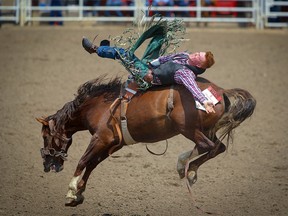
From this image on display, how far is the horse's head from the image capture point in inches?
215

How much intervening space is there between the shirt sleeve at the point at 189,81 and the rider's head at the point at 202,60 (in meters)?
0.10

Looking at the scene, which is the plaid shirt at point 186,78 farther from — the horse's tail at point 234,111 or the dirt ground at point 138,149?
the dirt ground at point 138,149

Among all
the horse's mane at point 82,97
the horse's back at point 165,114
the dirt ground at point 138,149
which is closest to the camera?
the horse's back at point 165,114

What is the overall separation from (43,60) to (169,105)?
7.83 metres

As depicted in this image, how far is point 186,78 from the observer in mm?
4770

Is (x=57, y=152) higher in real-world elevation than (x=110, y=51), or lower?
lower

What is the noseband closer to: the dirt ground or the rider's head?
the dirt ground

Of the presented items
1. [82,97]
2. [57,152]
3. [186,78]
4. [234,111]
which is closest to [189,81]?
[186,78]

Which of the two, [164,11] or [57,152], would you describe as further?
[164,11]

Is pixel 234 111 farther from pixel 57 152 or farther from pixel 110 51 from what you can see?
pixel 57 152

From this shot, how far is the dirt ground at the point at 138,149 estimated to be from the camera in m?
5.64

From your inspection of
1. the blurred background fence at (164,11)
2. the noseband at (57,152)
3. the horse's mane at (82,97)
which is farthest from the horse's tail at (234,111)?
the blurred background fence at (164,11)

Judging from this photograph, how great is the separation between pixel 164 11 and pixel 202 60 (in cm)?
1030

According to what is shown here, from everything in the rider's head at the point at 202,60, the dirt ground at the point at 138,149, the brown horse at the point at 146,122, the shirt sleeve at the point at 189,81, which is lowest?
the dirt ground at the point at 138,149
